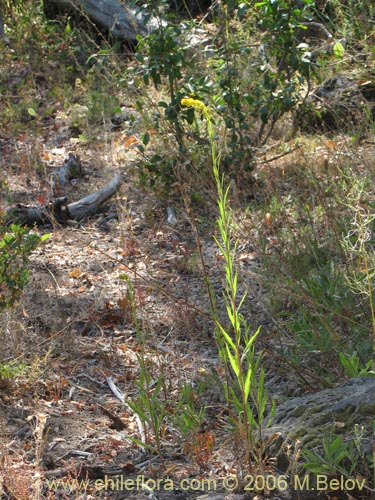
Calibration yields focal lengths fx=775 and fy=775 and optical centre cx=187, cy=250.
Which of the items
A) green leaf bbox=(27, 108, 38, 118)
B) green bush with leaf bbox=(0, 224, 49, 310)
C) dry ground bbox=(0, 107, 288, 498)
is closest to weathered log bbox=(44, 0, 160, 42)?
green leaf bbox=(27, 108, 38, 118)

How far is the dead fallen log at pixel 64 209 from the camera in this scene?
236 inches

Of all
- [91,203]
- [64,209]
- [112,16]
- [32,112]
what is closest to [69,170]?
[91,203]

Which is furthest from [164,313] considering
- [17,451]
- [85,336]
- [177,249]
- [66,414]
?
[17,451]

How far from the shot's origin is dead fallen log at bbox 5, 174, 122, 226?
5.99 metres

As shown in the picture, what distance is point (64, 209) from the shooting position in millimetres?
→ 6168

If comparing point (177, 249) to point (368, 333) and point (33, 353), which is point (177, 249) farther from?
point (368, 333)

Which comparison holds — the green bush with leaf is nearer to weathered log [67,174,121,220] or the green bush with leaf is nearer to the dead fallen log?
the dead fallen log

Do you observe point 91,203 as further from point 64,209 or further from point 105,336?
point 105,336

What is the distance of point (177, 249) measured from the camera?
18.5 feet

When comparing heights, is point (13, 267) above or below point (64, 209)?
above

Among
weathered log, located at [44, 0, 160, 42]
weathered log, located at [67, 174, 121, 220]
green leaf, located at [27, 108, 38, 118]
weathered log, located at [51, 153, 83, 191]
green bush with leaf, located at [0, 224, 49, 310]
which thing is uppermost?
weathered log, located at [44, 0, 160, 42]

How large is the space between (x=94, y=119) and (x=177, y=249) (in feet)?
9.09

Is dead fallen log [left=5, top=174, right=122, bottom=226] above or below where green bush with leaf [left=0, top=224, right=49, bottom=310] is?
below

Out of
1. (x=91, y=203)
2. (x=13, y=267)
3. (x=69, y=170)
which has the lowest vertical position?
(x=91, y=203)
